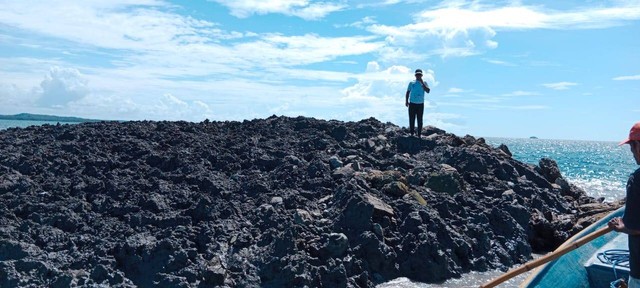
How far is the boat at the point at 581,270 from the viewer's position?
28.2ft

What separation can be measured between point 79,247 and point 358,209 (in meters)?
4.83

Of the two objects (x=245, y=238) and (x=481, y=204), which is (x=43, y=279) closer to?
(x=245, y=238)

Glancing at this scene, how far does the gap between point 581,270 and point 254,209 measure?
5634 millimetres

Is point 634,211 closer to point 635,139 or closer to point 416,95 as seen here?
point 635,139

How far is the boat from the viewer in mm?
8594

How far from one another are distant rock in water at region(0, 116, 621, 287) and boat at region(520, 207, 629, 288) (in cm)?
233

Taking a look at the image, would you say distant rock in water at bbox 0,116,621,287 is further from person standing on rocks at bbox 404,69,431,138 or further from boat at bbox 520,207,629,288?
boat at bbox 520,207,629,288

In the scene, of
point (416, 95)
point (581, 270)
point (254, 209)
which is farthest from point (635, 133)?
point (416, 95)

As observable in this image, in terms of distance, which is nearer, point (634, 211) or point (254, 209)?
point (634, 211)

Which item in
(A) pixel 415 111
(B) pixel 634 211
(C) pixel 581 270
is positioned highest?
(A) pixel 415 111

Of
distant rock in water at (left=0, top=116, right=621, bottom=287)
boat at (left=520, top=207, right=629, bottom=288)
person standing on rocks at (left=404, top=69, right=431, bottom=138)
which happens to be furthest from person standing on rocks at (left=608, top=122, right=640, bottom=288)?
person standing on rocks at (left=404, top=69, right=431, bottom=138)

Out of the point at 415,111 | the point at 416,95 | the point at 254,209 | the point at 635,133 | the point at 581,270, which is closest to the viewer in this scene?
the point at 635,133

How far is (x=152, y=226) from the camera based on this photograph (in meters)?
10.5

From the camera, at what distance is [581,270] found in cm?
925
